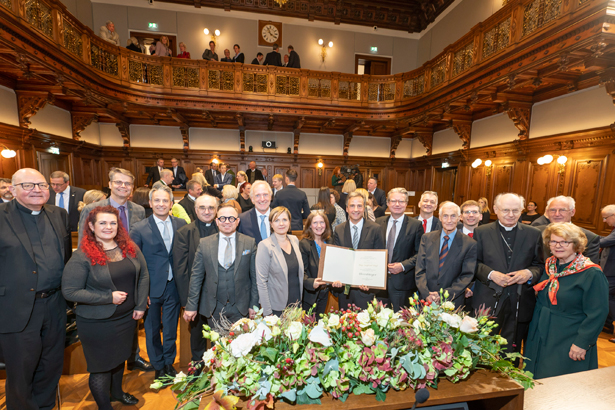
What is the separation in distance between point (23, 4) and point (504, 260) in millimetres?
8189

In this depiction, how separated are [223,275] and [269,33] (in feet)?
36.9

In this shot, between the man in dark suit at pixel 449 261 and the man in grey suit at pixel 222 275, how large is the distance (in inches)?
62.4

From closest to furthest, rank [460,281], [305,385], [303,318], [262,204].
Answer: [305,385] < [303,318] < [460,281] < [262,204]

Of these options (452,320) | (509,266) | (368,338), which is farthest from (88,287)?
(509,266)

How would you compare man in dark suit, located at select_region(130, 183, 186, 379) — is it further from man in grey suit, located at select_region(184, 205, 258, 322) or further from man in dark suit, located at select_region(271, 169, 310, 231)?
man in dark suit, located at select_region(271, 169, 310, 231)

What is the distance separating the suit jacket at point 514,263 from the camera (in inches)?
89.9

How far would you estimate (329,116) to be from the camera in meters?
9.16

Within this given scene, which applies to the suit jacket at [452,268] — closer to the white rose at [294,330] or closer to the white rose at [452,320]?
the white rose at [452,320]

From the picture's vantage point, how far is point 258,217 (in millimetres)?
2945

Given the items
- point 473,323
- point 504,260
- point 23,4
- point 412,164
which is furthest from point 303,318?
point 412,164

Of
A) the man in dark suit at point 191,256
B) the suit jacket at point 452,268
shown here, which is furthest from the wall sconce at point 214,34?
the suit jacket at point 452,268

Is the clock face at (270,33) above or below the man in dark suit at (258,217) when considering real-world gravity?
above

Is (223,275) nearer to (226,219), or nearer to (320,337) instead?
(226,219)

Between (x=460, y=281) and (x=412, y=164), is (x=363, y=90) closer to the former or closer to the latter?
(x=412, y=164)
